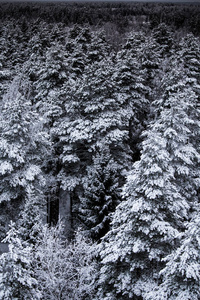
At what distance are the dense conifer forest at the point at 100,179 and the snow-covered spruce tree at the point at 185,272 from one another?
0.13 ft

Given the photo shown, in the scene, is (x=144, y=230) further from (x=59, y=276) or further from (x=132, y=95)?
(x=132, y=95)

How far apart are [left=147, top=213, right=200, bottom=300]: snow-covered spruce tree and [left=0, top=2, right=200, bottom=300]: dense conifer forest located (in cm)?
4

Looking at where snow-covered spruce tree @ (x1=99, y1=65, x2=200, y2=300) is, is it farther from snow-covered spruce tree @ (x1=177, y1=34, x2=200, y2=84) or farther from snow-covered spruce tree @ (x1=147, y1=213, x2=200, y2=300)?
snow-covered spruce tree @ (x1=177, y1=34, x2=200, y2=84)

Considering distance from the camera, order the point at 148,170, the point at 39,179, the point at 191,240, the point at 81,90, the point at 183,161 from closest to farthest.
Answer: the point at 191,240, the point at 148,170, the point at 183,161, the point at 39,179, the point at 81,90

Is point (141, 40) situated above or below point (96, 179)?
above

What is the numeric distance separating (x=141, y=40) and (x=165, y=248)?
36.4m

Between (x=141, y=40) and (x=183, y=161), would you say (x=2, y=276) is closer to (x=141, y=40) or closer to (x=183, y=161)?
(x=183, y=161)

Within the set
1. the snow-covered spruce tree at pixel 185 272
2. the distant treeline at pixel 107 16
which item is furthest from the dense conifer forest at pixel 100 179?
the distant treeline at pixel 107 16

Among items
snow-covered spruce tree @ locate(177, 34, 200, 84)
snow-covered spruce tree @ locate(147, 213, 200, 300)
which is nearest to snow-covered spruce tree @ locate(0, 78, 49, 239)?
snow-covered spruce tree @ locate(147, 213, 200, 300)

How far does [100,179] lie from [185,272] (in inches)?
401

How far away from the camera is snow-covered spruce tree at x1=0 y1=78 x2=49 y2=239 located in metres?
20.9

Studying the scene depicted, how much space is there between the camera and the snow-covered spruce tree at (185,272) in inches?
410

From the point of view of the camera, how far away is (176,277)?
436 inches

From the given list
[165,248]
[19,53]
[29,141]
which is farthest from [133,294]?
[19,53]
